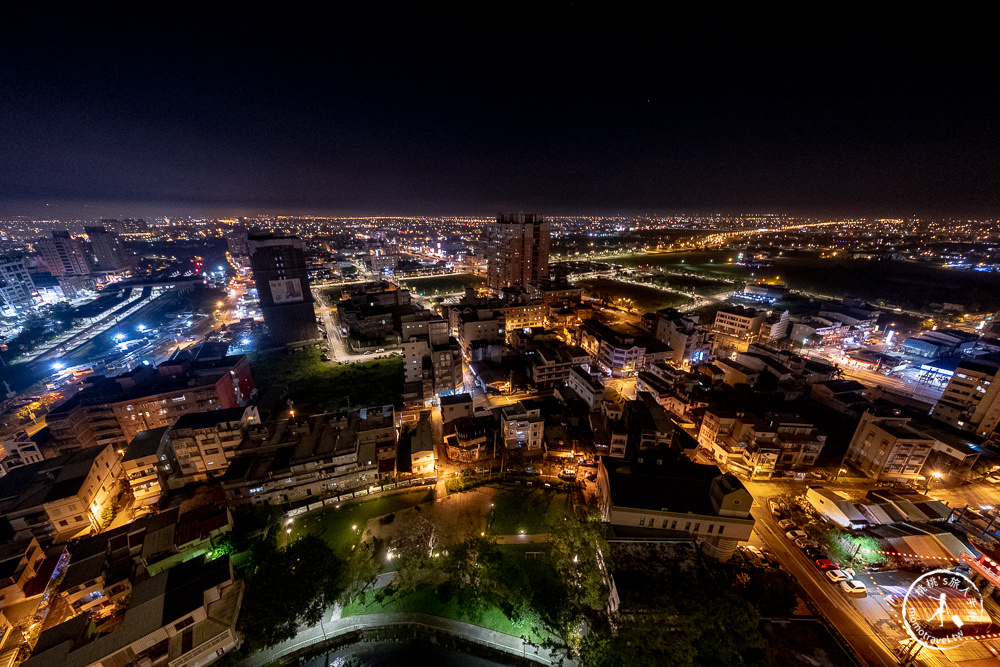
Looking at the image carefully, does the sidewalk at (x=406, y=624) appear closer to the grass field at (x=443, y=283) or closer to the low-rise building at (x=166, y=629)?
the low-rise building at (x=166, y=629)

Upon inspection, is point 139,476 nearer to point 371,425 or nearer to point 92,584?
point 92,584

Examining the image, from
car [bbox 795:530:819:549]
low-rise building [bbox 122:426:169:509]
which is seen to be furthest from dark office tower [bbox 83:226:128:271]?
car [bbox 795:530:819:549]

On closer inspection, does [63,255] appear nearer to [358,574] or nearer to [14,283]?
[14,283]

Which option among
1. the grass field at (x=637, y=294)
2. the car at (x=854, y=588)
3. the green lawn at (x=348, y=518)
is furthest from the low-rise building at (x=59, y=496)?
the grass field at (x=637, y=294)

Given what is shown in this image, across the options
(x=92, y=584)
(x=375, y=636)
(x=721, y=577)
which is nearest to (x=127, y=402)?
(x=92, y=584)

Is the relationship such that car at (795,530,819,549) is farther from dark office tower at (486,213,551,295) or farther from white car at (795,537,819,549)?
dark office tower at (486,213,551,295)
